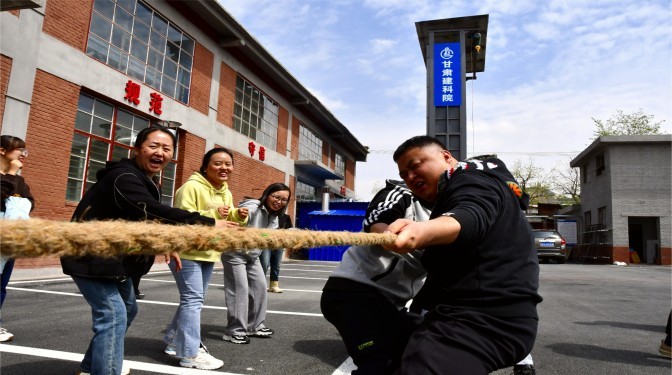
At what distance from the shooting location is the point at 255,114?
17.3m

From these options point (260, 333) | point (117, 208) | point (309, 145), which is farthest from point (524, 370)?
point (309, 145)

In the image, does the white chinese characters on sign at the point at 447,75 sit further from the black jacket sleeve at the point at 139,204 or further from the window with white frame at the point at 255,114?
the window with white frame at the point at 255,114

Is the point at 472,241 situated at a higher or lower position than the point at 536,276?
higher

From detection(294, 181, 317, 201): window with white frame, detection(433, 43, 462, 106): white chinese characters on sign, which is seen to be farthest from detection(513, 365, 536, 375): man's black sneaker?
detection(294, 181, 317, 201): window with white frame

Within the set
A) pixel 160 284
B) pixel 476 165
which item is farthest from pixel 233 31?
pixel 476 165

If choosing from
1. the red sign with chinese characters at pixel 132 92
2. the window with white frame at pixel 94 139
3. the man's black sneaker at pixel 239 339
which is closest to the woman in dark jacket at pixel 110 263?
the man's black sneaker at pixel 239 339

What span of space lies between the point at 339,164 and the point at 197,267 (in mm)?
25642

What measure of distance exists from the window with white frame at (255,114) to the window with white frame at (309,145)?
2.88m

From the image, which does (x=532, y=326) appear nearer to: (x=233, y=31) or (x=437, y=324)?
(x=437, y=324)

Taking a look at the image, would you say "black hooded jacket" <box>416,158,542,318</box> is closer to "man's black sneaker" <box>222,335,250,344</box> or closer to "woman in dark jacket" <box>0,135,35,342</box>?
"man's black sneaker" <box>222,335,250,344</box>

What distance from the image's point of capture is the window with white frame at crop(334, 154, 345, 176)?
2779 cm

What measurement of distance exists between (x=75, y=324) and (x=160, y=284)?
3.61 m

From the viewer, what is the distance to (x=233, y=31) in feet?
47.1

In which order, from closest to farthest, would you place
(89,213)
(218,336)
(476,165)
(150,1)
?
1. (476,165)
2. (89,213)
3. (218,336)
4. (150,1)
